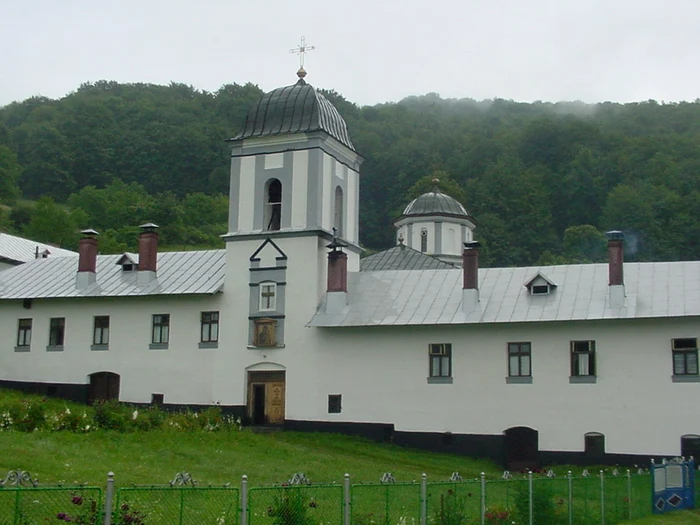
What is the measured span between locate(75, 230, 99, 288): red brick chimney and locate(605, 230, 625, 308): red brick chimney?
1880cm

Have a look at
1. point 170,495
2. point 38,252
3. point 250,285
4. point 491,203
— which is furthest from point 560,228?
point 170,495

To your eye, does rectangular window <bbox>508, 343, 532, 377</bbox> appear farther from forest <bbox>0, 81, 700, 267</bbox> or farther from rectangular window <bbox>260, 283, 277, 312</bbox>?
forest <bbox>0, 81, 700, 267</bbox>

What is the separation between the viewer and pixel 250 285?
3416 centimetres

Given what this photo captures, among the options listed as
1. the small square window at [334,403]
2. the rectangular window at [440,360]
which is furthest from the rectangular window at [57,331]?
the rectangular window at [440,360]

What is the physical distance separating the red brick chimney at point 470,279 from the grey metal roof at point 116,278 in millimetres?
8685

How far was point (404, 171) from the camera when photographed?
96562mm

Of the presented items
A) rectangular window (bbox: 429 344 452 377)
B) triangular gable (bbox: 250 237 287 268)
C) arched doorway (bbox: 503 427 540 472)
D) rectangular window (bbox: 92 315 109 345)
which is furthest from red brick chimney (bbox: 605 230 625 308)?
rectangular window (bbox: 92 315 109 345)

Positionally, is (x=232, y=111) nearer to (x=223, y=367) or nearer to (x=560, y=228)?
Answer: (x=560, y=228)

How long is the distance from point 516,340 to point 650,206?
174 feet

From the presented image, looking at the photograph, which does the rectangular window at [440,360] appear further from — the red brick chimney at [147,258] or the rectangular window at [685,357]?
the red brick chimney at [147,258]

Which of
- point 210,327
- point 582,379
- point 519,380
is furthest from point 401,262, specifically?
point 582,379

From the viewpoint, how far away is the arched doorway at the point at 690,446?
92.5ft

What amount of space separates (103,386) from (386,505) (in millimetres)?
23110

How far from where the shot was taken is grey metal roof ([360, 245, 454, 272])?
44.5m
